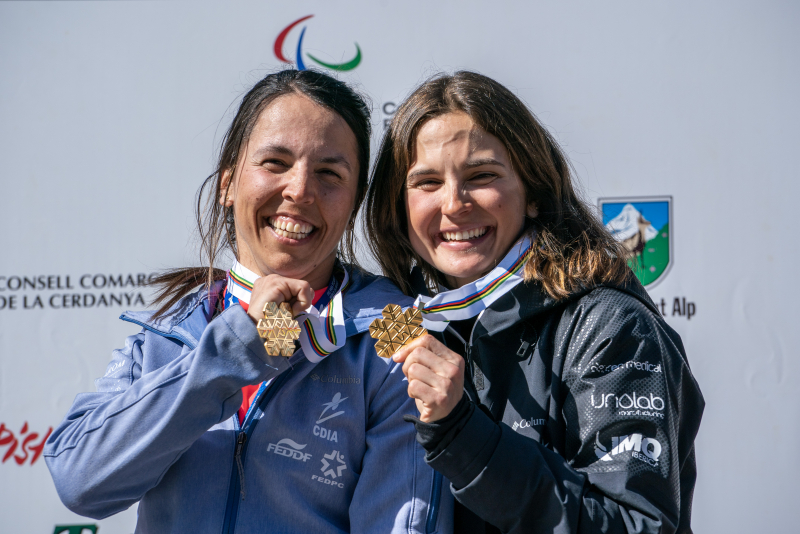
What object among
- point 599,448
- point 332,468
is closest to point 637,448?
point 599,448

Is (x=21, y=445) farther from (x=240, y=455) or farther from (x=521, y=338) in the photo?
(x=521, y=338)

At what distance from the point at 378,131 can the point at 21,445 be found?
6.49 ft

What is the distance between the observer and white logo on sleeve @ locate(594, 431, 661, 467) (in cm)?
102

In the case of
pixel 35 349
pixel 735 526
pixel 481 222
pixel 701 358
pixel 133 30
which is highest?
pixel 133 30

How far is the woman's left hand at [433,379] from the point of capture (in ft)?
3.21

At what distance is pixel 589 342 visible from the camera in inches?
45.0

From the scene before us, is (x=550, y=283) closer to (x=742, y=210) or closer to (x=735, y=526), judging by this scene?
(x=742, y=210)

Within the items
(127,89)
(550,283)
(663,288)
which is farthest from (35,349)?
(663,288)

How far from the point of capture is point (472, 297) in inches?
52.1

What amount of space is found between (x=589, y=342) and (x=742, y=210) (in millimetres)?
1473

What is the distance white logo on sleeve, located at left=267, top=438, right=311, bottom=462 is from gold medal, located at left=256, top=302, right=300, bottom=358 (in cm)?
25

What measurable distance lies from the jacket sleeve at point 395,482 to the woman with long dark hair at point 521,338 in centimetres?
10

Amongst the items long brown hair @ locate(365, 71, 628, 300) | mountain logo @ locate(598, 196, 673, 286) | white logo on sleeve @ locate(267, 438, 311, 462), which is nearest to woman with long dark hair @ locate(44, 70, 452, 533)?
white logo on sleeve @ locate(267, 438, 311, 462)

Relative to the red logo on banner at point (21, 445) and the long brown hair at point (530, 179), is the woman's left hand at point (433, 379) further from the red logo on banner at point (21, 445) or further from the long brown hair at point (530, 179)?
the red logo on banner at point (21, 445)
